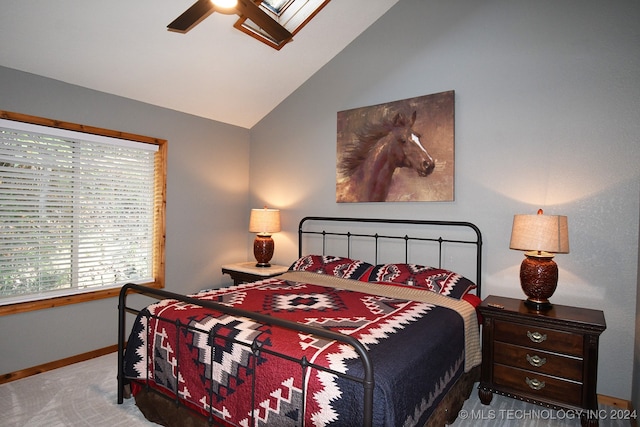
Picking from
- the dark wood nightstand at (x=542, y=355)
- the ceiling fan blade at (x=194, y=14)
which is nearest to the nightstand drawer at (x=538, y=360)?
the dark wood nightstand at (x=542, y=355)

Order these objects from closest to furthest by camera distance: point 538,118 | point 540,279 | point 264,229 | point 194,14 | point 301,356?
point 301,356 < point 194,14 < point 540,279 < point 538,118 < point 264,229

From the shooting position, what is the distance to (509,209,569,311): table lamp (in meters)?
2.27

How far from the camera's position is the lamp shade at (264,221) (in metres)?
3.93

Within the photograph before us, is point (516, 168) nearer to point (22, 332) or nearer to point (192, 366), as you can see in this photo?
point (192, 366)

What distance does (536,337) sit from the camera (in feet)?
7.37

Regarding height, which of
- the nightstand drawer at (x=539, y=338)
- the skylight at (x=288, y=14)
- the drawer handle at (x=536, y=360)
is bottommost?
the drawer handle at (x=536, y=360)

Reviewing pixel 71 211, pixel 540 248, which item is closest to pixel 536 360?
pixel 540 248

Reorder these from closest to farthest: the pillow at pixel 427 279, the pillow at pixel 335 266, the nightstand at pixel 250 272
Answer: the pillow at pixel 427 279
the pillow at pixel 335 266
the nightstand at pixel 250 272

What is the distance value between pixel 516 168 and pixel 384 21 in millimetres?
1905

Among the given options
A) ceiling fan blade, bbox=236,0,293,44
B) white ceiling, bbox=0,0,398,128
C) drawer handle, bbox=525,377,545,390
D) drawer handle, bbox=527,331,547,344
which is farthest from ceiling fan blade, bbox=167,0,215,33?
drawer handle, bbox=525,377,545,390

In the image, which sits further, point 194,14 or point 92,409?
point 92,409

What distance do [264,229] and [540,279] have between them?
260 cm

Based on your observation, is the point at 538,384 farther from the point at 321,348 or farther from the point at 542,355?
the point at 321,348

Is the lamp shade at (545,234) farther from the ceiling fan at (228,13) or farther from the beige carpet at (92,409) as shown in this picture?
the ceiling fan at (228,13)
